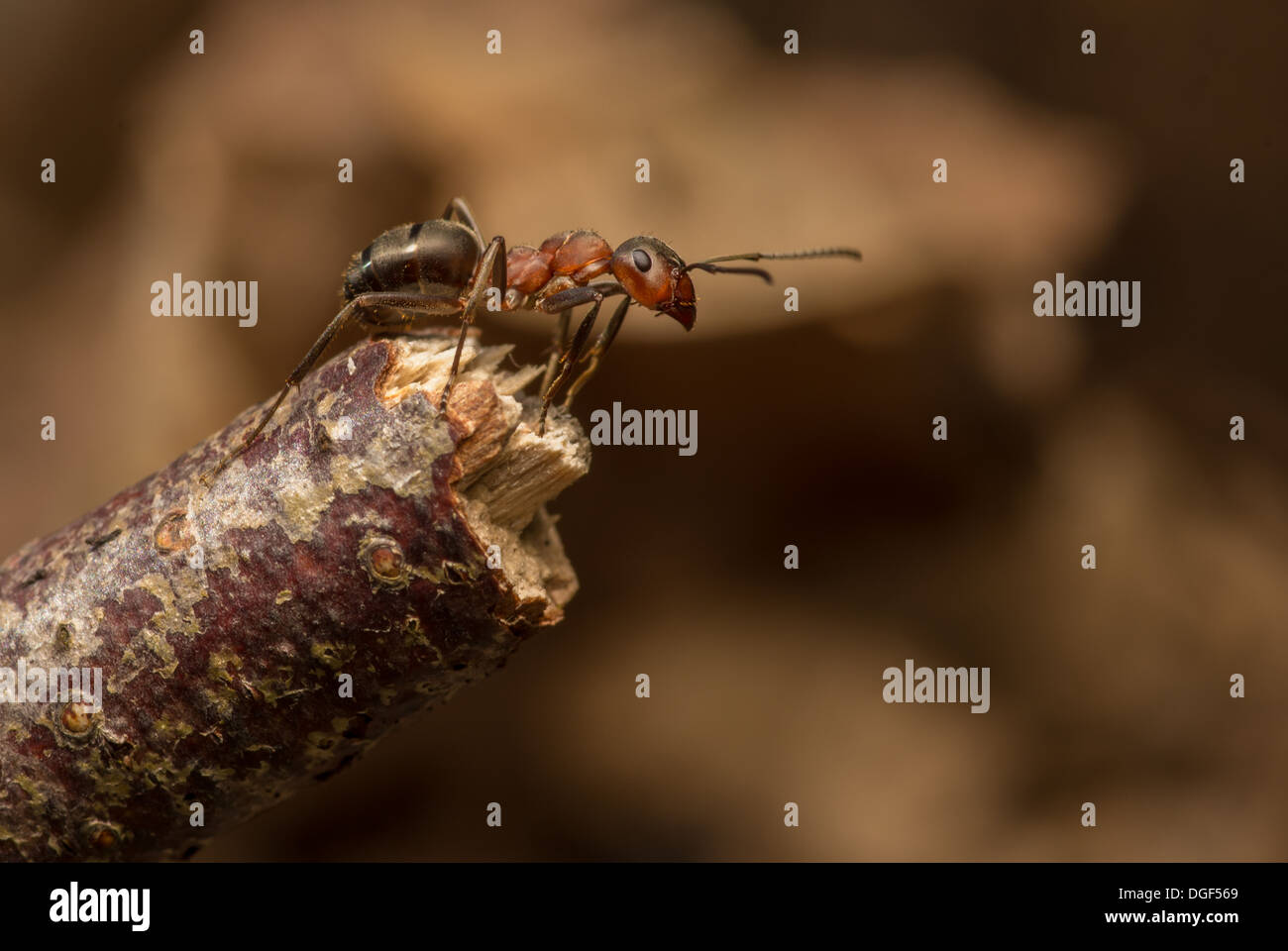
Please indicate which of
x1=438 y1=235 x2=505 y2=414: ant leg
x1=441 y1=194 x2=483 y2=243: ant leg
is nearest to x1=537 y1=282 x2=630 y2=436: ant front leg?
x1=438 y1=235 x2=505 y2=414: ant leg

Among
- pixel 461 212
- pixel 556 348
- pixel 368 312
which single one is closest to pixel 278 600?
pixel 368 312

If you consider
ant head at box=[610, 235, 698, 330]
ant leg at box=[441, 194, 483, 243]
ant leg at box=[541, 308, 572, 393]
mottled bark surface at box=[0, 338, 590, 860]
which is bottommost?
mottled bark surface at box=[0, 338, 590, 860]

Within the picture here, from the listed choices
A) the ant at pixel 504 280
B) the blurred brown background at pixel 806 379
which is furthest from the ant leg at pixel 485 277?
the blurred brown background at pixel 806 379

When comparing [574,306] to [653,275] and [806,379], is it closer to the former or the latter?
[653,275]

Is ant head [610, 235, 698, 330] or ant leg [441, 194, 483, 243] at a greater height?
ant leg [441, 194, 483, 243]

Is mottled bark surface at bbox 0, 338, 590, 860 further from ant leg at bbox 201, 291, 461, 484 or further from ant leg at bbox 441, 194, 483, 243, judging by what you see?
ant leg at bbox 441, 194, 483, 243

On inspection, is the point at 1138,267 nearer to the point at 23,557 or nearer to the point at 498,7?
the point at 498,7
